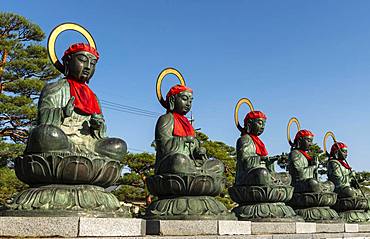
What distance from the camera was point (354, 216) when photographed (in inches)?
452

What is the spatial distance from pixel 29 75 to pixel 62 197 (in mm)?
10428

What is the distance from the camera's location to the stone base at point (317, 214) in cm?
1027

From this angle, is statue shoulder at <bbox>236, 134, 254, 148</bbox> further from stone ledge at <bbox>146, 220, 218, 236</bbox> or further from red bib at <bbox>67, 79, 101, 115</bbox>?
red bib at <bbox>67, 79, 101, 115</bbox>

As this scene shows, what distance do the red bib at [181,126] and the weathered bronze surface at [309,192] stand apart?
371 centimetres

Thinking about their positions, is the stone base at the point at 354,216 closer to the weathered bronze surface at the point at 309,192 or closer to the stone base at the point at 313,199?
the weathered bronze surface at the point at 309,192

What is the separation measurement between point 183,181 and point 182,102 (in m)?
1.69

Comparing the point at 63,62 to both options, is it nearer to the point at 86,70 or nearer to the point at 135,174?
the point at 86,70

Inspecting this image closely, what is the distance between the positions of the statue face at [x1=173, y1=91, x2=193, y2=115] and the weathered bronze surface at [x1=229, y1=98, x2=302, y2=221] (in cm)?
176

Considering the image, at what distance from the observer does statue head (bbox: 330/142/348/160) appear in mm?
12422

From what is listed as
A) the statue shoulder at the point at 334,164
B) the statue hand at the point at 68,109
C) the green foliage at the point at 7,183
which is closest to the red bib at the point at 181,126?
the statue hand at the point at 68,109

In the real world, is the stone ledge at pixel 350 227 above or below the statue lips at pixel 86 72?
below

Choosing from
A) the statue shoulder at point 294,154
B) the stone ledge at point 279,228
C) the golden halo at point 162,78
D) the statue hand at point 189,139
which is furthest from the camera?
the statue shoulder at point 294,154

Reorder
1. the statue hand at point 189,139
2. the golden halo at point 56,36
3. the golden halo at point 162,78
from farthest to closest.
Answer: the golden halo at point 162,78 < the statue hand at point 189,139 < the golden halo at point 56,36

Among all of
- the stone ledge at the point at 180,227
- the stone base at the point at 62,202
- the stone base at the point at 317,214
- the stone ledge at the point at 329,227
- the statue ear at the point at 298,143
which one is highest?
the statue ear at the point at 298,143
